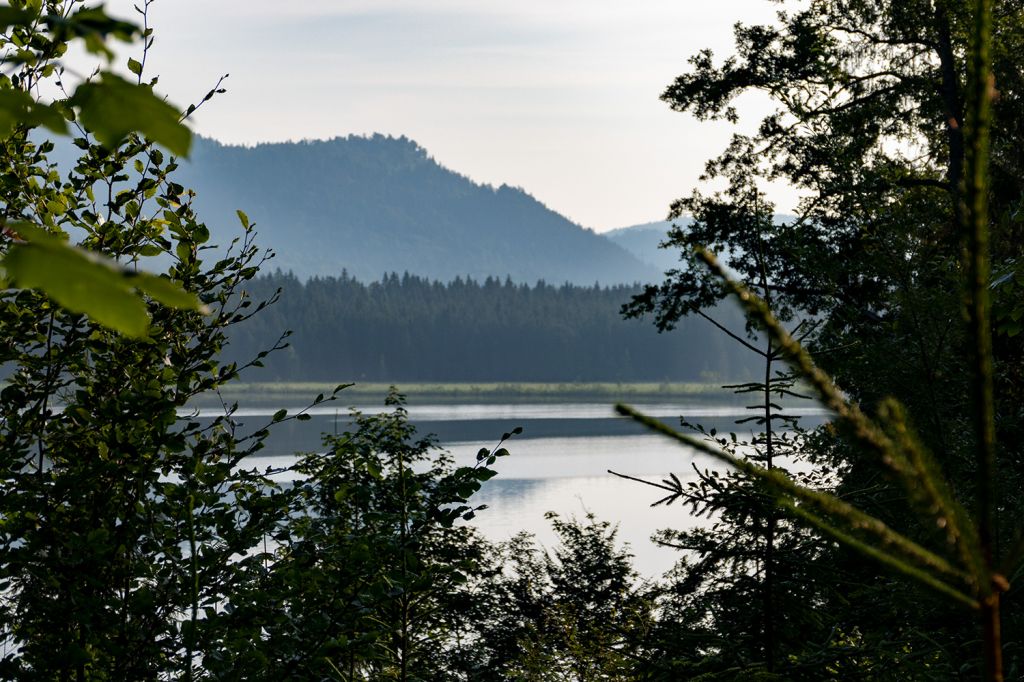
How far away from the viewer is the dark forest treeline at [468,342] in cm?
13212

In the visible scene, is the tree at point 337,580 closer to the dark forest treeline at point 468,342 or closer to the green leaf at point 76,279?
the green leaf at point 76,279

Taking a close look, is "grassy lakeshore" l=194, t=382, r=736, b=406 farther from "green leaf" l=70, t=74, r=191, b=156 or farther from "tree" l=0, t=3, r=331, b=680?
"green leaf" l=70, t=74, r=191, b=156

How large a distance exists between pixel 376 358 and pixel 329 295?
39.2ft

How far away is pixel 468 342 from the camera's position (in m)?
136

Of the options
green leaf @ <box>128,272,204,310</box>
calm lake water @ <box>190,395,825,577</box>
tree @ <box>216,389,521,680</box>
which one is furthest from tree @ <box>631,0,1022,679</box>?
calm lake water @ <box>190,395,825,577</box>

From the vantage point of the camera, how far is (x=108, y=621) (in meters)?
3.23

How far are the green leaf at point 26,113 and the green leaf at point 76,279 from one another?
188 mm

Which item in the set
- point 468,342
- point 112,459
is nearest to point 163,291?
point 112,459

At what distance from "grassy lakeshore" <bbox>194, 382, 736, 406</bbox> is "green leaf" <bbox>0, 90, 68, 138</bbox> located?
4247 inches

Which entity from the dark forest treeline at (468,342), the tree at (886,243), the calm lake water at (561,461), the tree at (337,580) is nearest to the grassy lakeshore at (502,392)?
the dark forest treeline at (468,342)

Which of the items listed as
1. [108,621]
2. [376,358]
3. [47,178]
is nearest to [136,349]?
[47,178]

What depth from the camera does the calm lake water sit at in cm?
3459

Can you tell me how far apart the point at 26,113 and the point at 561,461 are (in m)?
55.7

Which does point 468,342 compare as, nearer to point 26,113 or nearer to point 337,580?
point 337,580
